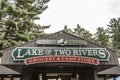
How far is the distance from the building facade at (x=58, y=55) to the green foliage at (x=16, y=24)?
14.6 metres

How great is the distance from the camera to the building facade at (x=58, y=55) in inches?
Answer: 556

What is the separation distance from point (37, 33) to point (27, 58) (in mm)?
19578

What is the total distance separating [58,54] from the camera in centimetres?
1433

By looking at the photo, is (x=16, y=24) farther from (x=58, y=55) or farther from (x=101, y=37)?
(x=101, y=37)

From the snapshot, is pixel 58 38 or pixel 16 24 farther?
pixel 16 24

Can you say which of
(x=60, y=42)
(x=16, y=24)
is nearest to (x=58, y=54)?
(x=60, y=42)

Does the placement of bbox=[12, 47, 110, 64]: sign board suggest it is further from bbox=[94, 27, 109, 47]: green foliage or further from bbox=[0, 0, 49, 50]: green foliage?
bbox=[94, 27, 109, 47]: green foliage

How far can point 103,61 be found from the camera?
14594mm

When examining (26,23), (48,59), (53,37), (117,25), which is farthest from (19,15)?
(117,25)

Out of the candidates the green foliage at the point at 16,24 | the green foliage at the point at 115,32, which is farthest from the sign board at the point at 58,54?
the green foliage at the point at 115,32

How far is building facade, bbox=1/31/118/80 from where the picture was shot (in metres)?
14.1

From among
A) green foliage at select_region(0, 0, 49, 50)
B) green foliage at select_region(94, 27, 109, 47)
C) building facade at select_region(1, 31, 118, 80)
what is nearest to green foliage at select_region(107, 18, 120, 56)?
green foliage at select_region(94, 27, 109, 47)

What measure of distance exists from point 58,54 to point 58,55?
0.30ft

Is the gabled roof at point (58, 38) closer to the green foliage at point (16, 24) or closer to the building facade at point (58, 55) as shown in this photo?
the building facade at point (58, 55)
